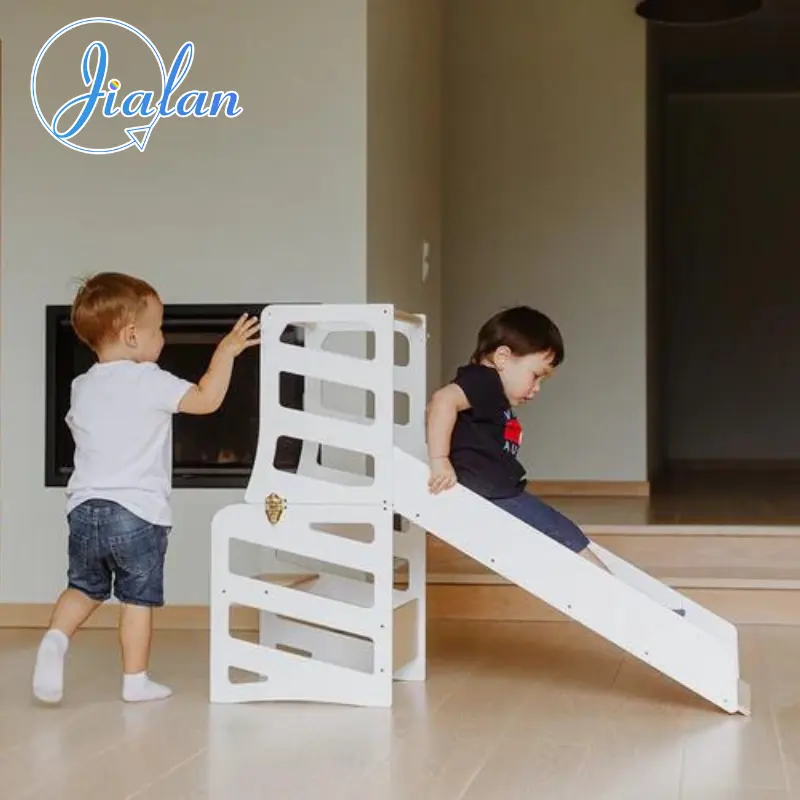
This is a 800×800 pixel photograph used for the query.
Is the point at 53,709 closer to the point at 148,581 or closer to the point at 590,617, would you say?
the point at 148,581

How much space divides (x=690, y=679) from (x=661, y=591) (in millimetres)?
406

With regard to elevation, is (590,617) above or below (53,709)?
above

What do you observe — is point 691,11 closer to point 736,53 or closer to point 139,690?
point 736,53

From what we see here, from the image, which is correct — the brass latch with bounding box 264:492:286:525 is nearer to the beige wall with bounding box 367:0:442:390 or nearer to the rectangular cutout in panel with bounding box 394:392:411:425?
the beige wall with bounding box 367:0:442:390

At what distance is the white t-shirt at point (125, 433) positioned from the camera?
2.94 metres

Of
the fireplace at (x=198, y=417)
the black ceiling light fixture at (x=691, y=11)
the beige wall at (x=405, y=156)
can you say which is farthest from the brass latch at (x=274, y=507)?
the black ceiling light fixture at (x=691, y=11)

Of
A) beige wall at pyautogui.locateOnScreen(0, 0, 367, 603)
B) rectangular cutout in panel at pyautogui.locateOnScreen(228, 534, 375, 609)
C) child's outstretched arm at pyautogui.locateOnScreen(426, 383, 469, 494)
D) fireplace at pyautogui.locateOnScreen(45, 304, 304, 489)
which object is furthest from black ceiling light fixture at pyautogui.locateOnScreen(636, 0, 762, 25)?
child's outstretched arm at pyautogui.locateOnScreen(426, 383, 469, 494)

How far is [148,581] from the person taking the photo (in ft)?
9.66

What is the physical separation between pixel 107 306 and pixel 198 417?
110 cm

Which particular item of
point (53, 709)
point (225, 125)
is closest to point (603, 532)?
point (225, 125)

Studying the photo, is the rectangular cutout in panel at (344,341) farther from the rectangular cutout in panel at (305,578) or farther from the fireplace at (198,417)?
the rectangular cutout in panel at (305,578)

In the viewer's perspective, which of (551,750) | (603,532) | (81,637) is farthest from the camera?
(603,532)

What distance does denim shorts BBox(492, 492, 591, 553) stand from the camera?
123 inches

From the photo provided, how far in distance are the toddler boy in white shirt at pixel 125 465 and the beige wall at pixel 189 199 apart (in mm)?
938
